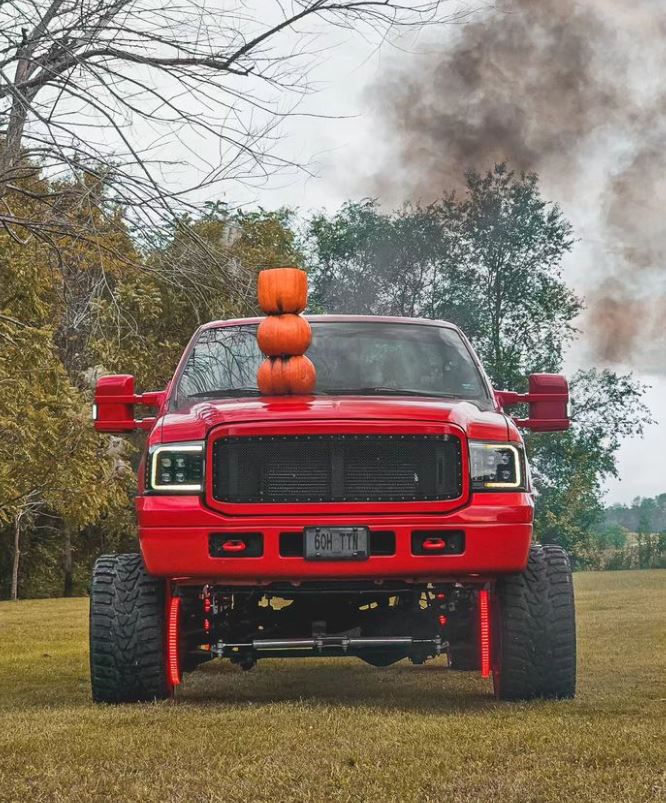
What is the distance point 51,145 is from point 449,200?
41948 millimetres

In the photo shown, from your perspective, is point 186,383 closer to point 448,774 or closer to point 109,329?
point 109,329

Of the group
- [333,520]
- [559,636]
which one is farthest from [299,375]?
[559,636]

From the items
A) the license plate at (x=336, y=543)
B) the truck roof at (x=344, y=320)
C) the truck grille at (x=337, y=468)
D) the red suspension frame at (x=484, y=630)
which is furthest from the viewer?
the truck roof at (x=344, y=320)

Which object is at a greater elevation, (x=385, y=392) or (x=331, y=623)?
(x=385, y=392)

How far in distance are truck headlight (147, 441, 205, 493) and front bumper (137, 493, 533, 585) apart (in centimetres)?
8

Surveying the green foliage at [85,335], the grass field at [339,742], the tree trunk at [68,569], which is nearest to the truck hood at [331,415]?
the grass field at [339,742]

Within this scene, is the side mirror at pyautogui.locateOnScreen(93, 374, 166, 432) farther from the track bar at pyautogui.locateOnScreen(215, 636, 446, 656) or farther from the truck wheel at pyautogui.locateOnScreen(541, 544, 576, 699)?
the truck wheel at pyautogui.locateOnScreen(541, 544, 576, 699)

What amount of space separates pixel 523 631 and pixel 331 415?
1.50 meters

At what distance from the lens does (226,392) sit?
7.71 m

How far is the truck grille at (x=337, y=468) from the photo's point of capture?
664 centimetres

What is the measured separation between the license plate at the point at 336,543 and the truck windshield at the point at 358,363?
1.25 meters

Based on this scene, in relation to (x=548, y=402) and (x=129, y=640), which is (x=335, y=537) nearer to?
(x=129, y=640)

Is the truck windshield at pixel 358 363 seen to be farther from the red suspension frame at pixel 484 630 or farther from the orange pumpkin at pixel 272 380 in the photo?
the red suspension frame at pixel 484 630

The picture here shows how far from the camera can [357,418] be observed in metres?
6.71
